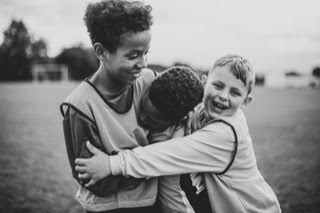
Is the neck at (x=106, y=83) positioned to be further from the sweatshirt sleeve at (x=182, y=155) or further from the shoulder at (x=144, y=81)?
the sweatshirt sleeve at (x=182, y=155)

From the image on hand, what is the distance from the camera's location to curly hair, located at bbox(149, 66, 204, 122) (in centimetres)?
181

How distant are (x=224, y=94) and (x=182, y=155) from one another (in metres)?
0.54

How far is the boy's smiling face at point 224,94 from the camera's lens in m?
2.06

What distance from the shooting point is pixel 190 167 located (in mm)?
1861

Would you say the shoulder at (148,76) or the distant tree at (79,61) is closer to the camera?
the shoulder at (148,76)

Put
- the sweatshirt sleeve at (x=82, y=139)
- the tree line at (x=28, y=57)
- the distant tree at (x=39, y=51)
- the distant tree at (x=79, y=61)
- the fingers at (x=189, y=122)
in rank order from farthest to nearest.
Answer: the distant tree at (x=39, y=51) → the tree line at (x=28, y=57) → the distant tree at (x=79, y=61) → the fingers at (x=189, y=122) → the sweatshirt sleeve at (x=82, y=139)

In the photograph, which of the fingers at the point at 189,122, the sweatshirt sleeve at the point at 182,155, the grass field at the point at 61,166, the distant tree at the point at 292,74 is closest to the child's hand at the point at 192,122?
the fingers at the point at 189,122

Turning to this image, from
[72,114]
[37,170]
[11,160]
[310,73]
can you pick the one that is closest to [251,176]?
[72,114]

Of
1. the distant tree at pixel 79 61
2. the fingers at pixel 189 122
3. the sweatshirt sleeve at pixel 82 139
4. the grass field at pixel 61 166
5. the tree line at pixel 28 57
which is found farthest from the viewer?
the tree line at pixel 28 57

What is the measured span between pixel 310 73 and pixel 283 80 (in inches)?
157

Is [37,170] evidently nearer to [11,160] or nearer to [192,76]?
[11,160]

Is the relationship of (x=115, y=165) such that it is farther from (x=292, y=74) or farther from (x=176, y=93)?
(x=292, y=74)

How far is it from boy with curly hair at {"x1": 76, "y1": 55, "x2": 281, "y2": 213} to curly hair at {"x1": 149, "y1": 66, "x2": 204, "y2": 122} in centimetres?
18

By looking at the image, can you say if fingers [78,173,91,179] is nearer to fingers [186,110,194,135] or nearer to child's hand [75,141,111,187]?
child's hand [75,141,111,187]
